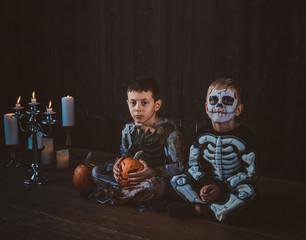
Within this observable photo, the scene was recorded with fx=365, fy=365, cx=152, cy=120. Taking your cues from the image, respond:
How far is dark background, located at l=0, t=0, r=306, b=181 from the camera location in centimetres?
269

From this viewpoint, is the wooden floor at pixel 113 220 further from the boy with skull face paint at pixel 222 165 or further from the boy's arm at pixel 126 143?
the boy's arm at pixel 126 143

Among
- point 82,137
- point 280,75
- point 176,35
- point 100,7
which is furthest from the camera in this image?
point 82,137

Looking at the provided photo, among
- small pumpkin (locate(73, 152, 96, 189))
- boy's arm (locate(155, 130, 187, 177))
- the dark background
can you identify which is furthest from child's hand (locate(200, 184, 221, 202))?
the dark background

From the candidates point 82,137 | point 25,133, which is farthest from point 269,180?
point 25,133

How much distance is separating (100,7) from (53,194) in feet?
5.98

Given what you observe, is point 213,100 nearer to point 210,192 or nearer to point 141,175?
point 210,192

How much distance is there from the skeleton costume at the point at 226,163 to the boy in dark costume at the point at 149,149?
0.56 ft

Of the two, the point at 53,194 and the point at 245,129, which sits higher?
the point at 245,129

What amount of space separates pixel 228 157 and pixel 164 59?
1439mm

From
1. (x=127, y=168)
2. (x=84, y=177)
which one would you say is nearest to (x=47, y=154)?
(x=84, y=177)

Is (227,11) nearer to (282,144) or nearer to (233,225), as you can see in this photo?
(282,144)

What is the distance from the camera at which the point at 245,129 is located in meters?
1.93

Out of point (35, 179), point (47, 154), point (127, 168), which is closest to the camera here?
point (127, 168)

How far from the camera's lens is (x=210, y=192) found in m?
1.91
